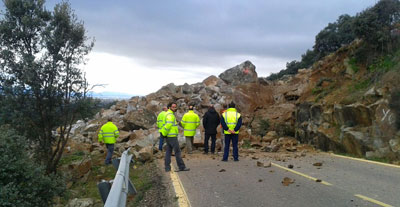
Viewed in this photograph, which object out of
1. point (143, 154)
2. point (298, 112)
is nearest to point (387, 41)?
point (298, 112)

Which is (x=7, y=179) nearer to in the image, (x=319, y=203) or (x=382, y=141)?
(x=319, y=203)

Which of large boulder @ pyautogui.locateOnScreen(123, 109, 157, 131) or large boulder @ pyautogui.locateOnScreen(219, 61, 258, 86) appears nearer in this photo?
large boulder @ pyautogui.locateOnScreen(123, 109, 157, 131)

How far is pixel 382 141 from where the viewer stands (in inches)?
503

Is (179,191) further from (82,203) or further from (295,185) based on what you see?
(82,203)

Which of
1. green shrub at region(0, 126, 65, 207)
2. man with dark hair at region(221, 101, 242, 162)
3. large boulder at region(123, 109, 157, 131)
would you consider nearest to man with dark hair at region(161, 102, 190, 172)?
man with dark hair at region(221, 101, 242, 162)

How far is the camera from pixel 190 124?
15117 millimetres

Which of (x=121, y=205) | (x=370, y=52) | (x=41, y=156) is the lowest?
(x=41, y=156)

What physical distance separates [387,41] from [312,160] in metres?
8.51

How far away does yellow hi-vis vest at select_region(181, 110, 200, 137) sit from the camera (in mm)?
14922

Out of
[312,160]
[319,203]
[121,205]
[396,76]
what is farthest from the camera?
[396,76]

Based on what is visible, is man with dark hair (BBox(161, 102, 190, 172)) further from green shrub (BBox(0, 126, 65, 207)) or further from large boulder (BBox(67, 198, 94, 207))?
green shrub (BBox(0, 126, 65, 207))

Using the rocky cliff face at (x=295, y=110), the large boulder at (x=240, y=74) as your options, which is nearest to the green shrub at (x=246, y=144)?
the rocky cliff face at (x=295, y=110)

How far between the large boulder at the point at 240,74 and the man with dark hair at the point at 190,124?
16.0 meters

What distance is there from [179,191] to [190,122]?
7.39 meters
